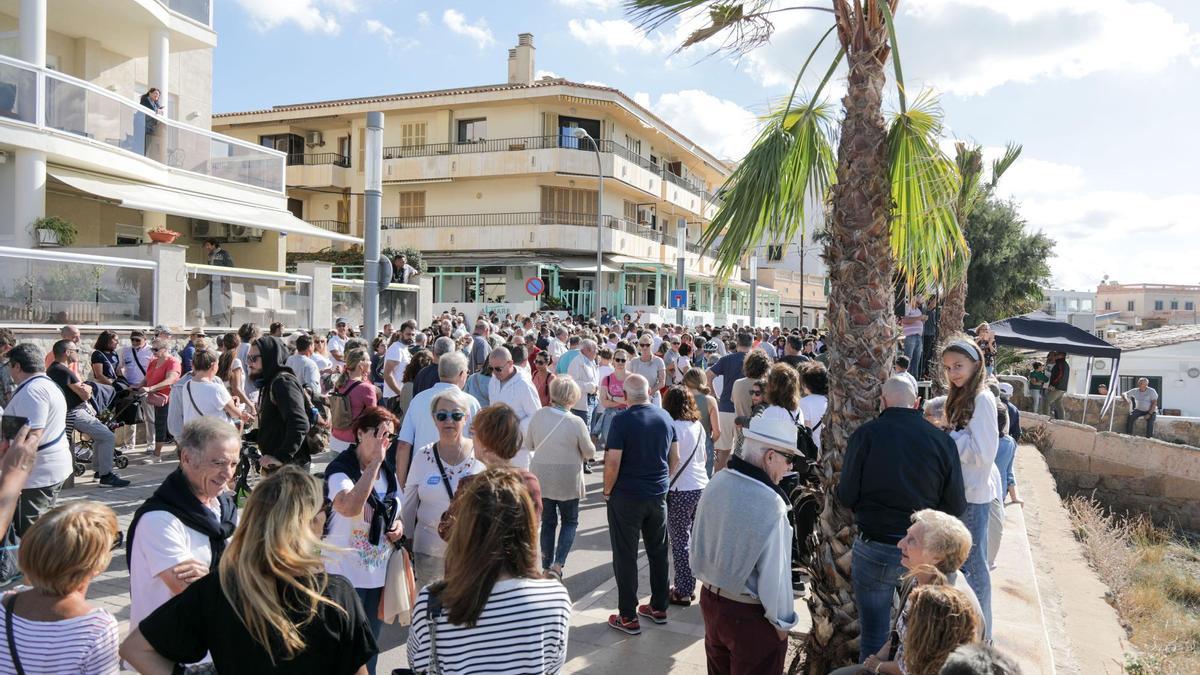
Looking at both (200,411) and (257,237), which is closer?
(200,411)

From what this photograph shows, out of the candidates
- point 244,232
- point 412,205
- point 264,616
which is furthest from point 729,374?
point 412,205

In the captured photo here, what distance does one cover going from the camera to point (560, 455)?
19.0ft

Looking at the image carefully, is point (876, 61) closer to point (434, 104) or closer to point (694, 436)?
point (694, 436)

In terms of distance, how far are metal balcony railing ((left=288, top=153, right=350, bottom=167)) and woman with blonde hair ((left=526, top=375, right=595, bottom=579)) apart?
3668 centimetres

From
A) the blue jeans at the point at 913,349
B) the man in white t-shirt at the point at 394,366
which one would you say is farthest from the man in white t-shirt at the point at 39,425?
the blue jeans at the point at 913,349

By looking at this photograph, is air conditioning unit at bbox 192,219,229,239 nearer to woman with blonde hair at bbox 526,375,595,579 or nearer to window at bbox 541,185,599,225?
woman with blonde hair at bbox 526,375,595,579

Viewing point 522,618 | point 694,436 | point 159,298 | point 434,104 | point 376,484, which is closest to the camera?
point 522,618

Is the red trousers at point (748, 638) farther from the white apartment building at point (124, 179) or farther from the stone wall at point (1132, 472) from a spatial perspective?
the stone wall at point (1132, 472)

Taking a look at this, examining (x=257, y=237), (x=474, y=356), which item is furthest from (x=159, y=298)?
(x=257, y=237)

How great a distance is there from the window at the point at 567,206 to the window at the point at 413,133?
6.98 m

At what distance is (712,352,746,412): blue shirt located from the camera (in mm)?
9000

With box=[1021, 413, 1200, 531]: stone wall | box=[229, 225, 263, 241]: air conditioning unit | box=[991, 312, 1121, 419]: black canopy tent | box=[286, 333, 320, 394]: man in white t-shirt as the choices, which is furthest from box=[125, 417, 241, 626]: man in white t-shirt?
box=[229, 225, 263, 241]: air conditioning unit

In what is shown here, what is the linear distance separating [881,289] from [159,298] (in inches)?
432

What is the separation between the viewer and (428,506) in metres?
4.38
